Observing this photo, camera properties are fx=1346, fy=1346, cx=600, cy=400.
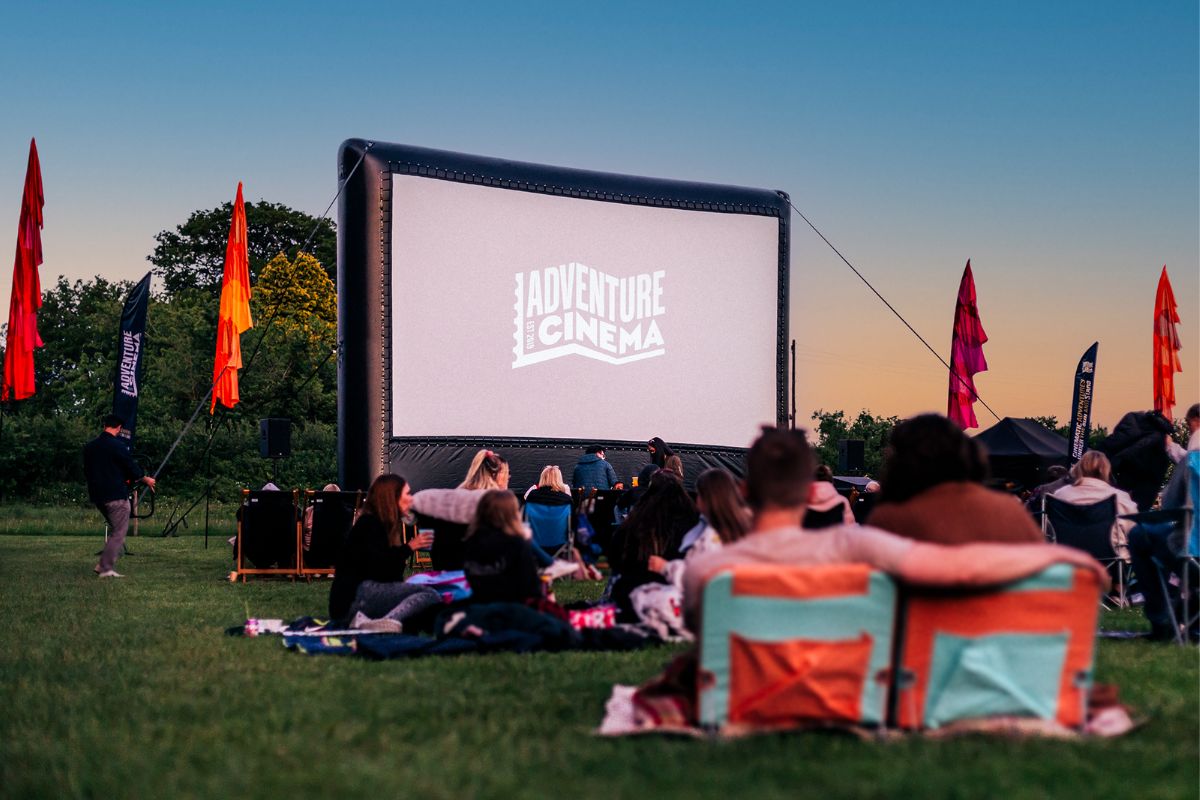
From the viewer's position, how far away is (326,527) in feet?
41.0

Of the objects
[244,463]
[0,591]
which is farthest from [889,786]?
[244,463]

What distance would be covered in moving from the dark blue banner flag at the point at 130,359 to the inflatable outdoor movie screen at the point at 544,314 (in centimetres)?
527

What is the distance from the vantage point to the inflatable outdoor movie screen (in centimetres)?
1323

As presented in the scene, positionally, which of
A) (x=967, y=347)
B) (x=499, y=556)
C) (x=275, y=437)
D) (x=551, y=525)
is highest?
(x=967, y=347)

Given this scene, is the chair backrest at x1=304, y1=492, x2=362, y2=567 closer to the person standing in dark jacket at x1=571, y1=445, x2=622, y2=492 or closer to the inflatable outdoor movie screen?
the inflatable outdoor movie screen

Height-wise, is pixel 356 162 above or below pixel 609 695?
above

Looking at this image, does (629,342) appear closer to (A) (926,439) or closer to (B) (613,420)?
(B) (613,420)

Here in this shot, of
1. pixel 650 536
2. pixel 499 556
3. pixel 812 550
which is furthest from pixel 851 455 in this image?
pixel 812 550

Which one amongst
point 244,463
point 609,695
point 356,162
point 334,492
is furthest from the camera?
point 244,463

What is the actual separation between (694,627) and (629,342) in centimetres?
1113

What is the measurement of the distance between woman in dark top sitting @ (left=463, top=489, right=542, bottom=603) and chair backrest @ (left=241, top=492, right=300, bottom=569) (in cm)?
611

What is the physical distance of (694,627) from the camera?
399cm

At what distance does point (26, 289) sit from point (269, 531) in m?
8.44

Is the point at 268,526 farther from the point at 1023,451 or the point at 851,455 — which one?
the point at 1023,451
